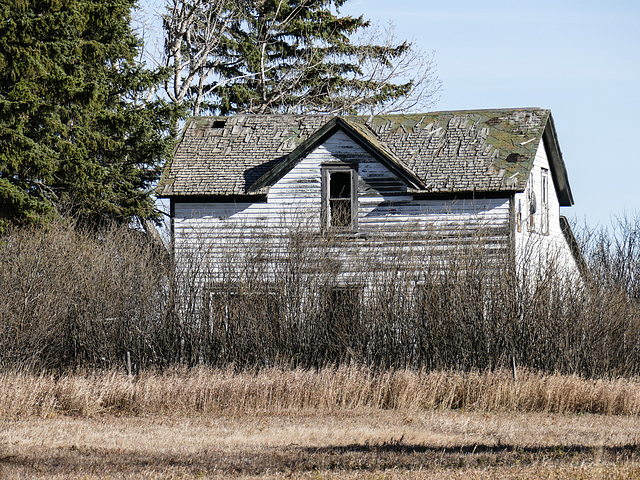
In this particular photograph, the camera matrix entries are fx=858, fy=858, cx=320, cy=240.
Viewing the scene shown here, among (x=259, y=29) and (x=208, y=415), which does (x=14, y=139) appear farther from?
(x=259, y=29)

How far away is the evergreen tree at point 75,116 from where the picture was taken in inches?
894

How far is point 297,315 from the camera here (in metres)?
19.3

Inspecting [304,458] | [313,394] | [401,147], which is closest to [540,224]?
[401,147]

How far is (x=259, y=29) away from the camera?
34.8 m

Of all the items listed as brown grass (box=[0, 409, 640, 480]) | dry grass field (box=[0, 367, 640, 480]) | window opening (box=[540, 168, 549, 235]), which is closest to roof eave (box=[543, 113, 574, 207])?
window opening (box=[540, 168, 549, 235])

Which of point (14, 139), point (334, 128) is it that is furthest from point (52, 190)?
point (334, 128)

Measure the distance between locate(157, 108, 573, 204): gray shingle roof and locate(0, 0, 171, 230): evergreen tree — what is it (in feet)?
9.86

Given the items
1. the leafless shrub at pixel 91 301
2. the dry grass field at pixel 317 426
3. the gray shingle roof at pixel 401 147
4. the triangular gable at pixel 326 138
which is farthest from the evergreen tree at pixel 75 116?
the dry grass field at pixel 317 426

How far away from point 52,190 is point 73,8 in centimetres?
516

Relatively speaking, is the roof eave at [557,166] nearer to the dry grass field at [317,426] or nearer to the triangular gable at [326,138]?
the triangular gable at [326,138]

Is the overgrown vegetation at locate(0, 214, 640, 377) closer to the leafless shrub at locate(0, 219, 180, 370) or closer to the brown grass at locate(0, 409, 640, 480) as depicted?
the leafless shrub at locate(0, 219, 180, 370)

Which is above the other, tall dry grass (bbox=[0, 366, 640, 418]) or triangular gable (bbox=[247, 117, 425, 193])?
triangular gable (bbox=[247, 117, 425, 193])

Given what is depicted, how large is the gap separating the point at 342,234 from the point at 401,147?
317cm

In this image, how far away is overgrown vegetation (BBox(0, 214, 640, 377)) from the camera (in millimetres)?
18609
